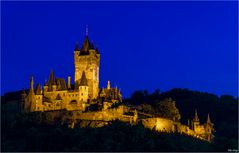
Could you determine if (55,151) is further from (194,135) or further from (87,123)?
(194,135)

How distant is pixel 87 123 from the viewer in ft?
299

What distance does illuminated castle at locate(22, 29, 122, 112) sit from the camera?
311ft

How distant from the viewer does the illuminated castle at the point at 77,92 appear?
9481 centimetres

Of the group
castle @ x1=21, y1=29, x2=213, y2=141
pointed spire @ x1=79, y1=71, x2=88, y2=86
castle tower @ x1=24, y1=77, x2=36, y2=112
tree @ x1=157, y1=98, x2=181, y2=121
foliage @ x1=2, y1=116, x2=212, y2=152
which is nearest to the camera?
foliage @ x1=2, y1=116, x2=212, y2=152

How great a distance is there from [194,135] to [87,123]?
14660 millimetres

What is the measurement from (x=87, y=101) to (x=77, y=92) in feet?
5.44

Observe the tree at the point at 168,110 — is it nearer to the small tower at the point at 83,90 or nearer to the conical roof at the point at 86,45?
the small tower at the point at 83,90

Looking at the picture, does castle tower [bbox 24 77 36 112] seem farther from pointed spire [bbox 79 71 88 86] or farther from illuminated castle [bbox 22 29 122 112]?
pointed spire [bbox 79 71 88 86]

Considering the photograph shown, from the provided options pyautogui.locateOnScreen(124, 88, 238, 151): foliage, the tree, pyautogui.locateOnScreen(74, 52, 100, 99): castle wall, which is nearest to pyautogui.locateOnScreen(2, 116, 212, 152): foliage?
the tree

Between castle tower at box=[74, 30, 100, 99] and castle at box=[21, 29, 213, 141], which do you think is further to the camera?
castle tower at box=[74, 30, 100, 99]

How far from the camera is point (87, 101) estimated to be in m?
95.7

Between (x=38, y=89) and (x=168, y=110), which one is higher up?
(x=38, y=89)

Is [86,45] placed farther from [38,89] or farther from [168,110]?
[168,110]

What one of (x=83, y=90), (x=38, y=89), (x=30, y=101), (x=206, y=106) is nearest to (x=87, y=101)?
(x=83, y=90)
